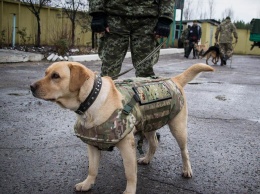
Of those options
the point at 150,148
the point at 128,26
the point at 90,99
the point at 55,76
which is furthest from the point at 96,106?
the point at 128,26

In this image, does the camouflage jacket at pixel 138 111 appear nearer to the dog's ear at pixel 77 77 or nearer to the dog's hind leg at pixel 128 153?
the dog's hind leg at pixel 128 153

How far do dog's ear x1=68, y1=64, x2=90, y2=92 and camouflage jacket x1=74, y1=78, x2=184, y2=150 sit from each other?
→ 0.32m

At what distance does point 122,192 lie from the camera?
8.72 ft

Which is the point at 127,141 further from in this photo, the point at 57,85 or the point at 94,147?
the point at 57,85

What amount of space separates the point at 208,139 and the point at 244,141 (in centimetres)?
45

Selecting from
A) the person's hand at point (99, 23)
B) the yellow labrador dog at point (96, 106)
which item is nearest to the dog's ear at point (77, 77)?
the yellow labrador dog at point (96, 106)

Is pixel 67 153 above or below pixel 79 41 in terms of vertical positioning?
below

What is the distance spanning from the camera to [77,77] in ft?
7.63

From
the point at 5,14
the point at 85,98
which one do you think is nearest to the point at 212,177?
the point at 85,98

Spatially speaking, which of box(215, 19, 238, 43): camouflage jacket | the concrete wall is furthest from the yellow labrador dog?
box(215, 19, 238, 43): camouflage jacket

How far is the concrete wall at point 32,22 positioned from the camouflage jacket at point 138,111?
14.3m

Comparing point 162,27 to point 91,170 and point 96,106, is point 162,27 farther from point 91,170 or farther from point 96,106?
point 91,170

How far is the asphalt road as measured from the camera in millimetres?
2791

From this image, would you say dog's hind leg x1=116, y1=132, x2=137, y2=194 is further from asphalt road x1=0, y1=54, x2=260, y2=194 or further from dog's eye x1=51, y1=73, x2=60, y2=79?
dog's eye x1=51, y1=73, x2=60, y2=79
